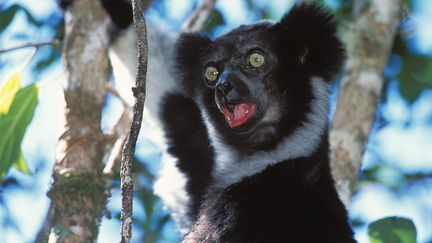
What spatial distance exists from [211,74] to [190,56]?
0.32 metres

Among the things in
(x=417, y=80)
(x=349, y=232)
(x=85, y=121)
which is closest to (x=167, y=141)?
(x=85, y=121)

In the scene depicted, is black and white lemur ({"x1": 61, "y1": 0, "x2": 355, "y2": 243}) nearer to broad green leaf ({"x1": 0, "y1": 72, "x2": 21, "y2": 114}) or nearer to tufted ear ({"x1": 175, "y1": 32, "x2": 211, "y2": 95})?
tufted ear ({"x1": 175, "y1": 32, "x2": 211, "y2": 95})

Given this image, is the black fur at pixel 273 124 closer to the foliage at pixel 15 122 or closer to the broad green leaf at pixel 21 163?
the foliage at pixel 15 122

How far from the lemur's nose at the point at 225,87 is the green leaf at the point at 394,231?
1132 millimetres

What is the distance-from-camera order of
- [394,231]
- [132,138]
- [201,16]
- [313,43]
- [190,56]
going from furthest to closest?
[201,16] < [190,56] < [313,43] < [394,231] < [132,138]

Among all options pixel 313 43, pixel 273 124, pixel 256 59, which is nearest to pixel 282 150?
pixel 273 124


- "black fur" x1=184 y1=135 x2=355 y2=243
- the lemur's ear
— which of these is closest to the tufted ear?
the lemur's ear

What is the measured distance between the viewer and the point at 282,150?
390 centimetres

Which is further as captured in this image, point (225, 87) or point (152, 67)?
point (152, 67)

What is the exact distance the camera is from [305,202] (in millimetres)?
3574

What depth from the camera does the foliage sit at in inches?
162

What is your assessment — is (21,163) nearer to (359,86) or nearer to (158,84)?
(158,84)

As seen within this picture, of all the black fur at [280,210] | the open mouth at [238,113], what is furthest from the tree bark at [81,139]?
the open mouth at [238,113]

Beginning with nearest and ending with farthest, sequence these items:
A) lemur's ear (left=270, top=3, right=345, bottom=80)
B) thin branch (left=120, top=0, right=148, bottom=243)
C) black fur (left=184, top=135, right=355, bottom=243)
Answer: thin branch (left=120, top=0, right=148, bottom=243), black fur (left=184, top=135, right=355, bottom=243), lemur's ear (left=270, top=3, right=345, bottom=80)
